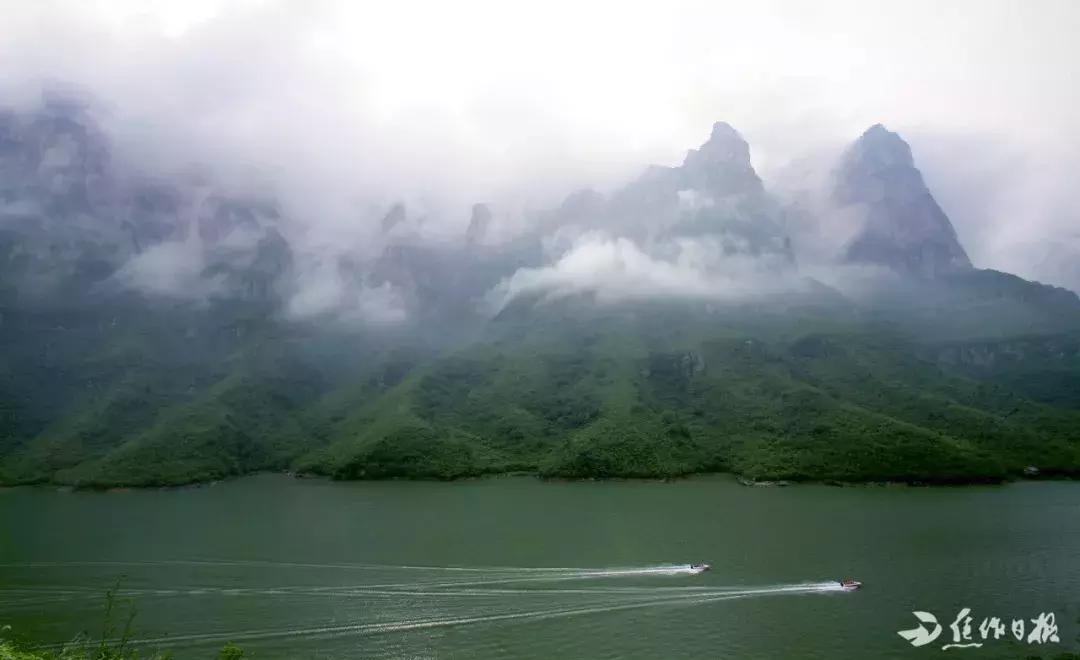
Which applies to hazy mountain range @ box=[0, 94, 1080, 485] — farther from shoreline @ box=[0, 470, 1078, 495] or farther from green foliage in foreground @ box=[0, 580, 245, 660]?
green foliage in foreground @ box=[0, 580, 245, 660]

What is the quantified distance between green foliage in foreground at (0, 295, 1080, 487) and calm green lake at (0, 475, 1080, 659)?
83.7 ft

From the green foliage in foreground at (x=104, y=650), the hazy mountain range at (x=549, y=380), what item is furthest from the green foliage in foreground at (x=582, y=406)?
the green foliage in foreground at (x=104, y=650)

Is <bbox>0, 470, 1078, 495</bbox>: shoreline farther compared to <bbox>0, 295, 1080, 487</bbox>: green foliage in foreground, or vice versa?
<bbox>0, 295, 1080, 487</bbox>: green foliage in foreground

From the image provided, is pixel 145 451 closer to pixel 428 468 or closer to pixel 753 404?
pixel 428 468

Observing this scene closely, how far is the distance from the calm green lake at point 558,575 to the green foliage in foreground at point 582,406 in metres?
25.5

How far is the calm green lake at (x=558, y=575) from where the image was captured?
3653 cm

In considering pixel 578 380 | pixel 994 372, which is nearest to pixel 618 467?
pixel 578 380

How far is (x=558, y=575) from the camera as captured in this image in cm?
4566

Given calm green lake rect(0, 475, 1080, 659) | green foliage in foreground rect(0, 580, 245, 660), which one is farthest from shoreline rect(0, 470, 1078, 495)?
green foliage in foreground rect(0, 580, 245, 660)

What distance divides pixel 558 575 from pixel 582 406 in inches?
3284

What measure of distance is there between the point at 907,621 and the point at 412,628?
1131 inches

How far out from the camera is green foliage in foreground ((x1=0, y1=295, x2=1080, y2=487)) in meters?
103

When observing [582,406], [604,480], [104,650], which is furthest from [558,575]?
[582,406]

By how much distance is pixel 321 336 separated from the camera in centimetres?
18788
